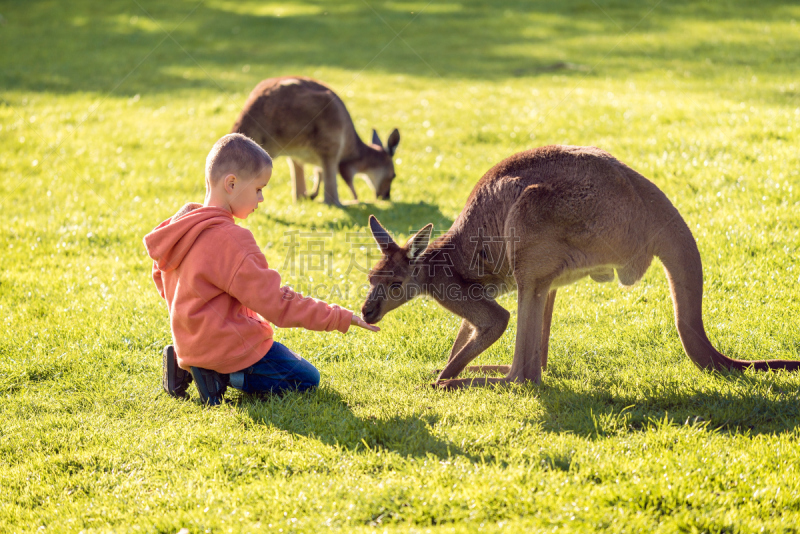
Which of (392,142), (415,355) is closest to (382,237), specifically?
(415,355)

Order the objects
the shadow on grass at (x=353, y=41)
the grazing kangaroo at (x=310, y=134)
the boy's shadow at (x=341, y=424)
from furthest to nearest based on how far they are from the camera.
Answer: the shadow on grass at (x=353, y=41) → the grazing kangaroo at (x=310, y=134) → the boy's shadow at (x=341, y=424)

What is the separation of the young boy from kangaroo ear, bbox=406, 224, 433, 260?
33.2 inches

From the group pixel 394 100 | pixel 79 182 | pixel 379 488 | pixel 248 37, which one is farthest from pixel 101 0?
pixel 379 488

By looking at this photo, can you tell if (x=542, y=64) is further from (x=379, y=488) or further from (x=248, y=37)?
(x=379, y=488)

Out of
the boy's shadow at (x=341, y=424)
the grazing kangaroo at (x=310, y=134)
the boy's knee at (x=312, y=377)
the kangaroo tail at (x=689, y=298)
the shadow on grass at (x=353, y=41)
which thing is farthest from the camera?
the shadow on grass at (x=353, y=41)

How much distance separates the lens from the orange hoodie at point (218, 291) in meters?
3.39

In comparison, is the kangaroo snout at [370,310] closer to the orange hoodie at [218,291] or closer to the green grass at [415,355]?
the green grass at [415,355]

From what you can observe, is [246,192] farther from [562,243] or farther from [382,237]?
[562,243]

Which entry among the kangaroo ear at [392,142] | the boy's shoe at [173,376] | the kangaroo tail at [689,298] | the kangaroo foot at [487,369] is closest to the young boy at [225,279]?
the boy's shoe at [173,376]

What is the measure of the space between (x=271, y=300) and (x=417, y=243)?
119cm

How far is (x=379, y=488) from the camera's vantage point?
2924mm

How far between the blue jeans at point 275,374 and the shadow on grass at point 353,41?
414 inches

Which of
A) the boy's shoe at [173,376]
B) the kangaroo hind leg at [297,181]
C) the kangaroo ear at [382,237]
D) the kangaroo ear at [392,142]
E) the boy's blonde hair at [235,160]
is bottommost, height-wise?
the boy's shoe at [173,376]

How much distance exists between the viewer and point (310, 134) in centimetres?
778
